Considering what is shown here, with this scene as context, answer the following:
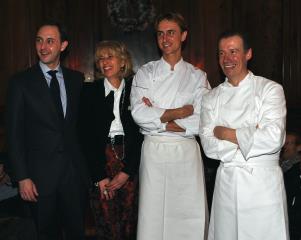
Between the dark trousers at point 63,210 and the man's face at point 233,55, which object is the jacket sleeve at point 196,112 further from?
the dark trousers at point 63,210

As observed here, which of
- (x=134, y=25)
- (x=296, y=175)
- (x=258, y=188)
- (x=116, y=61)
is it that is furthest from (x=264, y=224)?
(x=134, y=25)

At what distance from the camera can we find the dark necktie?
2.76m

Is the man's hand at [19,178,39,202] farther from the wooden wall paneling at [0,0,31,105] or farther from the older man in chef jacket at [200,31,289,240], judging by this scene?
the wooden wall paneling at [0,0,31,105]

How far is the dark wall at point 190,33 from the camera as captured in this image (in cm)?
461

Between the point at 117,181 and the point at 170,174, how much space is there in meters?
0.38

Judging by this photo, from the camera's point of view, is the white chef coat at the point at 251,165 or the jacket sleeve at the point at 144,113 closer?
the white chef coat at the point at 251,165

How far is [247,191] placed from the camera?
2557 millimetres

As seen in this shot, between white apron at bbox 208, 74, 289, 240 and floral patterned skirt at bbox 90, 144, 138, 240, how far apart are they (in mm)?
654

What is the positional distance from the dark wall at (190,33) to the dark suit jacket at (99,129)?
1.82m

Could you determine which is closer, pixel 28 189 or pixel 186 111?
pixel 28 189

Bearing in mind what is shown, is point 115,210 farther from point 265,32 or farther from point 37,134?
point 265,32

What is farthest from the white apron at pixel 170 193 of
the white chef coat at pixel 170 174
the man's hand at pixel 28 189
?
the man's hand at pixel 28 189

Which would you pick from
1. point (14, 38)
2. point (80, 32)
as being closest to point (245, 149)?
point (80, 32)

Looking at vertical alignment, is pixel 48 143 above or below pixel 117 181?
above
